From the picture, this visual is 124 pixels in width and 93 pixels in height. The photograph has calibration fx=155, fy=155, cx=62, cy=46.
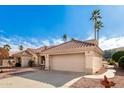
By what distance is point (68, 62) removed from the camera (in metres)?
17.6

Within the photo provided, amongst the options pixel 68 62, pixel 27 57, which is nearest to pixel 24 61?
pixel 27 57

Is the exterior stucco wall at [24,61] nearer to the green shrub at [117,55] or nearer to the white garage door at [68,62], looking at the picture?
the white garage door at [68,62]

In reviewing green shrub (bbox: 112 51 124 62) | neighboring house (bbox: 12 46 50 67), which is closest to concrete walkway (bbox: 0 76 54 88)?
neighboring house (bbox: 12 46 50 67)

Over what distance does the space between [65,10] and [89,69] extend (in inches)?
247

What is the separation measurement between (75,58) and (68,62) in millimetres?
1128

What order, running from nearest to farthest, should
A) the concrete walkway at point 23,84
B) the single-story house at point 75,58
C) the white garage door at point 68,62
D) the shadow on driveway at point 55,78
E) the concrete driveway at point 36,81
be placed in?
1. the concrete walkway at point 23,84
2. the concrete driveway at point 36,81
3. the shadow on driveway at point 55,78
4. the single-story house at point 75,58
5. the white garage door at point 68,62

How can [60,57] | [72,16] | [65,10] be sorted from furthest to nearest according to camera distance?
1. [60,57]
2. [72,16]
3. [65,10]

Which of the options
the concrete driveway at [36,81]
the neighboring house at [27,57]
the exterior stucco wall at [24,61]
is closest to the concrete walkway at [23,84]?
the concrete driveway at [36,81]

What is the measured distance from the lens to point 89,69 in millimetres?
15398

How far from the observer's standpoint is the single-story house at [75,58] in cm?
1555

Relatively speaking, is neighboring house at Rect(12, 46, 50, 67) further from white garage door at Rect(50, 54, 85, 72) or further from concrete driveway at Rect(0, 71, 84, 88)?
concrete driveway at Rect(0, 71, 84, 88)

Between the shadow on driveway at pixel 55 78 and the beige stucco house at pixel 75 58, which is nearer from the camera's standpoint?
the shadow on driveway at pixel 55 78
